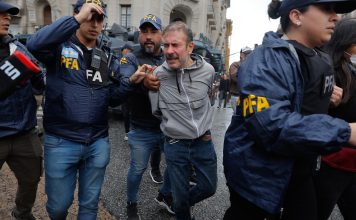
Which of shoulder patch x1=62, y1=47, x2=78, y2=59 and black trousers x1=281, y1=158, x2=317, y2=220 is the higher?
shoulder patch x1=62, y1=47, x2=78, y2=59

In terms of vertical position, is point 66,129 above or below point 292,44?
below

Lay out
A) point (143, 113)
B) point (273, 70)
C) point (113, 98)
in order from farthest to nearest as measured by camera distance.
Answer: point (143, 113) → point (113, 98) → point (273, 70)

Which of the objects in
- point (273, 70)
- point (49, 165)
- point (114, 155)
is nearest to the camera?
point (273, 70)

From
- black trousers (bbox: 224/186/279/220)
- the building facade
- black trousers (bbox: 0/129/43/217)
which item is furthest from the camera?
the building facade

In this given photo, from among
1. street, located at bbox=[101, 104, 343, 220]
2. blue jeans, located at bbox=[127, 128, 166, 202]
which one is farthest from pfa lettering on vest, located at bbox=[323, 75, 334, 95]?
street, located at bbox=[101, 104, 343, 220]

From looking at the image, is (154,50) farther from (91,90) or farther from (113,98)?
(91,90)

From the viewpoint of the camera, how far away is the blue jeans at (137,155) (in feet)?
10.0

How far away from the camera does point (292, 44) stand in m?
1.56

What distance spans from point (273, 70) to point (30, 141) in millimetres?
2230

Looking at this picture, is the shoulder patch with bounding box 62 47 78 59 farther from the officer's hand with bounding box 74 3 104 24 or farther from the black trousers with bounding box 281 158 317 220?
the black trousers with bounding box 281 158 317 220

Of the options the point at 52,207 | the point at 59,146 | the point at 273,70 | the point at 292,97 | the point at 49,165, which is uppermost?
the point at 273,70

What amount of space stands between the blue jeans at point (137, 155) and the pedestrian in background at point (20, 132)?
2.87 ft

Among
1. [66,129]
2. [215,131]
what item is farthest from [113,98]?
[215,131]

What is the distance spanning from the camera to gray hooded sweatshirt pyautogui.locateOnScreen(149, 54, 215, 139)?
256cm
